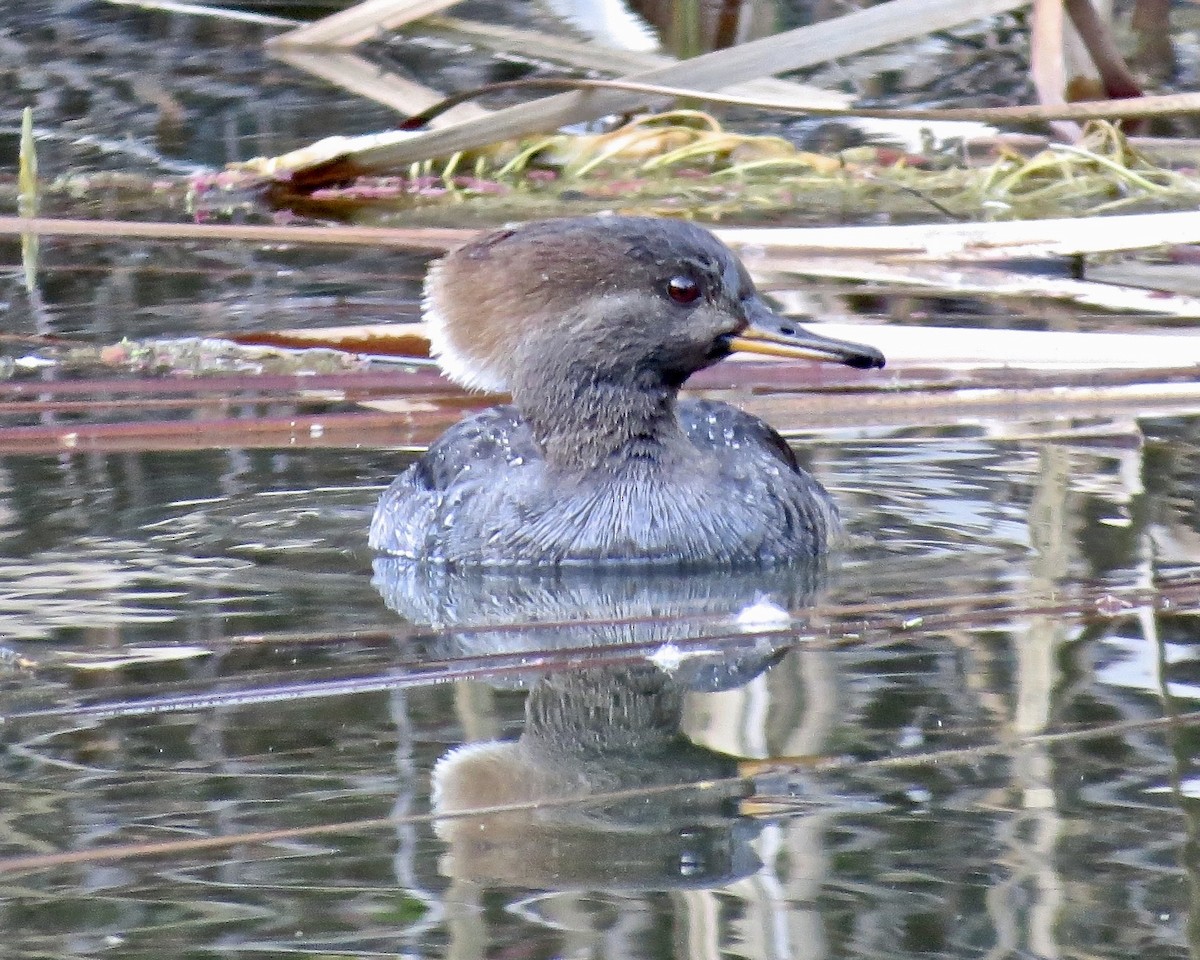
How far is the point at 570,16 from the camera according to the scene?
1322cm

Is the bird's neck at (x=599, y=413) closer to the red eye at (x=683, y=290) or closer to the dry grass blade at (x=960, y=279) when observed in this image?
the red eye at (x=683, y=290)

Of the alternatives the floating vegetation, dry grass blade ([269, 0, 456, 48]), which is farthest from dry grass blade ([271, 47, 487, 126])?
the floating vegetation

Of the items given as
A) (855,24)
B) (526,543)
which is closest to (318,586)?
(526,543)

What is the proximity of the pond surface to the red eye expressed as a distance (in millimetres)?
696

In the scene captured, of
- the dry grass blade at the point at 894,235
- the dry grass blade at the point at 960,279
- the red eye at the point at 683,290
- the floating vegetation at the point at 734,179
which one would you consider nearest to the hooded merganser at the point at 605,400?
the red eye at the point at 683,290

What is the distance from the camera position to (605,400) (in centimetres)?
583

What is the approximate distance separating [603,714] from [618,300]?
4.88 ft

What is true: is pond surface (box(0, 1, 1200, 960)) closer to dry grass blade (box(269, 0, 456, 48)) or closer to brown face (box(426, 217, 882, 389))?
brown face (box(426, 217, 882, 389))

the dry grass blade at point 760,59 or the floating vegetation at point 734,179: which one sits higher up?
the dry grass blade at point 760,59

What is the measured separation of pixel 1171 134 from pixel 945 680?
695 centimetres

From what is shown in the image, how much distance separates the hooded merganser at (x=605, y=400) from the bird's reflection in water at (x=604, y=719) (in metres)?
0.10

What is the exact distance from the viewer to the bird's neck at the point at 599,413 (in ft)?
19.1

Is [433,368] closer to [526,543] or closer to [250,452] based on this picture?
[250,452]

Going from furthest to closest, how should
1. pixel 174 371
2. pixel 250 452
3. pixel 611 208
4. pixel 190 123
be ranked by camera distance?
1. pixel 190 123
2. pixel 611 208
3. pixel 174 371
4. pixel 250 452
